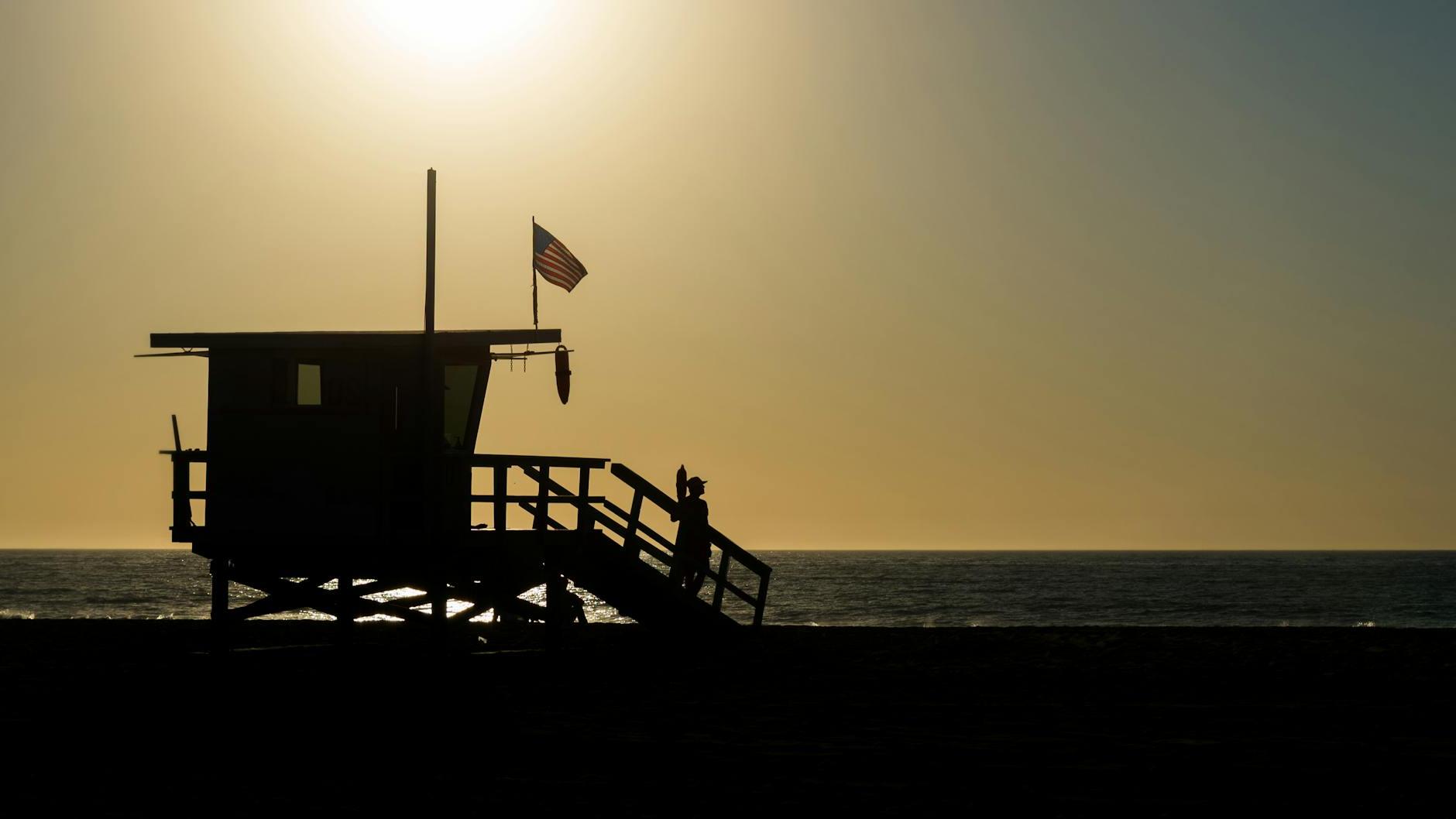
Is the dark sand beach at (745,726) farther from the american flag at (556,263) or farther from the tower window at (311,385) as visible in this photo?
the american flag at (556,263)

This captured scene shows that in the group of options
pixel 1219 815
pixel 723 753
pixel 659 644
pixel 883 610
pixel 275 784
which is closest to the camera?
pixel 1219 815

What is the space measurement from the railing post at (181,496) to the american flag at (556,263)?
17.8 ft

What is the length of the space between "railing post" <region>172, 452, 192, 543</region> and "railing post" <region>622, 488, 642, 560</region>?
592 cm

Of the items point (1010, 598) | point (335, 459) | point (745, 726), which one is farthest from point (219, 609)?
point (1010, 598)

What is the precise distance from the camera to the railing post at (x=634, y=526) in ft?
74.5

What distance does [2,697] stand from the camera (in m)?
17.2

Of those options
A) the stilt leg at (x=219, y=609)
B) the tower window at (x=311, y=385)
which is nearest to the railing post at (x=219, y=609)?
the stilt leg at (x=219, y=609)

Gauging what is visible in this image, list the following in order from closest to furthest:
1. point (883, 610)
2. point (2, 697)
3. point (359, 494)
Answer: point (2, 697)
point (359, 494)
point (883, 610)

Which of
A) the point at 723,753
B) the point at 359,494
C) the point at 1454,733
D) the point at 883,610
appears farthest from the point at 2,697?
the point at 883,610

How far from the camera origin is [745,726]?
48.1 ft

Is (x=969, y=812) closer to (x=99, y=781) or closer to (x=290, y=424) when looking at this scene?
(x=99, y=781)

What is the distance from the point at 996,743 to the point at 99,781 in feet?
23.3

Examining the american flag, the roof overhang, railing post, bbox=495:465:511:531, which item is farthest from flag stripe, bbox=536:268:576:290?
railing post, bbox=495:465:511:531

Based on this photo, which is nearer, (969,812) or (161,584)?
(969,812)
